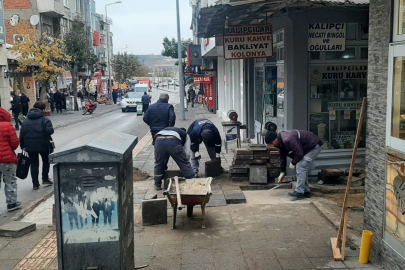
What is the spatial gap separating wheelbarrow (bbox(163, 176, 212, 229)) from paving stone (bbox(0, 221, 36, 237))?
215 centimetres

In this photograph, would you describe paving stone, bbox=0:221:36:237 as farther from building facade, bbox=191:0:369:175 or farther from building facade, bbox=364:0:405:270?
building facade, bbox=191:0:369:175

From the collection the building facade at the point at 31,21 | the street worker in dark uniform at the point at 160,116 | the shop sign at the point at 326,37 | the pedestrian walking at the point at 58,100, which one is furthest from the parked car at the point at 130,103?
the shop sign at the point at 326,37

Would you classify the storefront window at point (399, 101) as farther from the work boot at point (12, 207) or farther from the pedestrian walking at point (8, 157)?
the work boot at point (12, 207)

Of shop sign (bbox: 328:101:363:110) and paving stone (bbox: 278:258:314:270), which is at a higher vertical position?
shop sign (bbox: 328:101:363:110)

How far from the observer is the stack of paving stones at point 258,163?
9.56m

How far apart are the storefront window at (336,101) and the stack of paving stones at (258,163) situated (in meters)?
1.08

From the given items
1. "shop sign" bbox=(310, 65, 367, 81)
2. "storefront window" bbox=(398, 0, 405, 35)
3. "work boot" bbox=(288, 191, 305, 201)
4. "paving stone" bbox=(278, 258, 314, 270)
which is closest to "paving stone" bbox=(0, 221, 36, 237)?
"paving stone" bbox=(278, 258, 314, 270)

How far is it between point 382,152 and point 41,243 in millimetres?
4611

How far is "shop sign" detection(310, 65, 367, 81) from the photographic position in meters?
9.73

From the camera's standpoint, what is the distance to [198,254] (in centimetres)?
590

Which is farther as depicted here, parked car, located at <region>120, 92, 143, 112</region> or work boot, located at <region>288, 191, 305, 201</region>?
parked car, located at <region>120, 92, 143, 112</region>

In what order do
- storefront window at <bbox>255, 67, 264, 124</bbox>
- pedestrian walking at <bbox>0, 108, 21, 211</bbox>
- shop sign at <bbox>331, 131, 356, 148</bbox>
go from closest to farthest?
pedestrian walking at <bbox>0, 108, 21, 211</bbox> < shop sign at <bbox>331, 131, 356, 148</bbox> < storefront window at <bbox>255, 67, 264, 124</bbox>

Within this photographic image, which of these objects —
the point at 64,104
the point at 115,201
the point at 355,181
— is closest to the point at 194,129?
the point at 355,181

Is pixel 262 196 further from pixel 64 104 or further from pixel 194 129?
pixel 64 104
